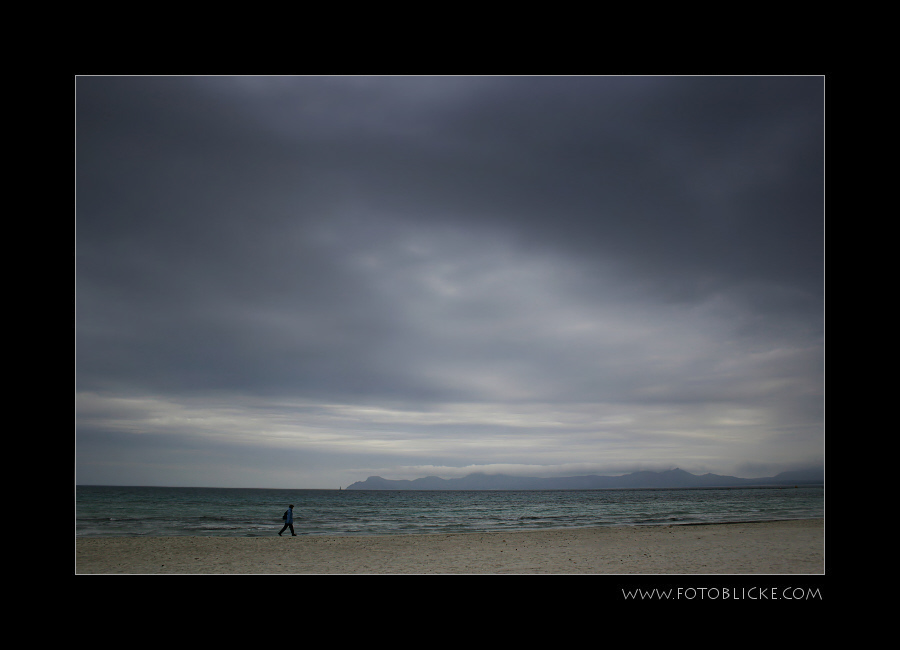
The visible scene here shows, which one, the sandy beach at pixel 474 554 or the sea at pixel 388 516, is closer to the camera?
the sandy beach at pixel 474 554

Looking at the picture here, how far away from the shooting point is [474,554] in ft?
44.6

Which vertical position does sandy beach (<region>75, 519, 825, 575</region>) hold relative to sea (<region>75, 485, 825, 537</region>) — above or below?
above

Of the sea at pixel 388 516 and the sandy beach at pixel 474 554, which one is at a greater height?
the sandy beach at pixel 474 554

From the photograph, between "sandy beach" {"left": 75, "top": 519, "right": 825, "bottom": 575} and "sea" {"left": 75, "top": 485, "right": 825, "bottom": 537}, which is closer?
"sandy beach" {"left": 75, "top": 519, "right": 825, "bottom": 575}

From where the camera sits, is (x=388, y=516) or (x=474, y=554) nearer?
(x=474, y=554)

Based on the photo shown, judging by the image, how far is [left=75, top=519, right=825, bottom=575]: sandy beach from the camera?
11367 millimetres

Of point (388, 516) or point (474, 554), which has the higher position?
point (474, 554)

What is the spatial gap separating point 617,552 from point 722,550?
3034mm

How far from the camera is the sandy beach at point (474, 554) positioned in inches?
448

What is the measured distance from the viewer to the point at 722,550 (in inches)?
535
